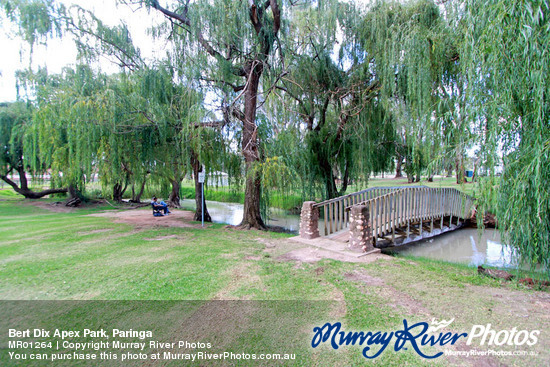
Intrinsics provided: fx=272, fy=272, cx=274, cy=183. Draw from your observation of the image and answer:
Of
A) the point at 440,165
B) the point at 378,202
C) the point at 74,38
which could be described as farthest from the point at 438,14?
the point at 74,38

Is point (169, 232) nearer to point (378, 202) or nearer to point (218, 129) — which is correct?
point (218, 129)

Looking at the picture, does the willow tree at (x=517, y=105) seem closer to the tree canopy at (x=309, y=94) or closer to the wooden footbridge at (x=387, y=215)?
the tree canopy at (x=309, y=94)

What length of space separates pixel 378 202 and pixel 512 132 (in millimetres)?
3917

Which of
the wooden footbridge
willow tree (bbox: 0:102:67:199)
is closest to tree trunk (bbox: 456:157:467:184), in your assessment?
the wooden footbridge

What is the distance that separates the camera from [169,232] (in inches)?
324

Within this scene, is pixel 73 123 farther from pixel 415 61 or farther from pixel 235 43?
pixel 415 61

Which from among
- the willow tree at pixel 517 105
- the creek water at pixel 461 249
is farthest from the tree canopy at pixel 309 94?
the creek water at pixel 461 249

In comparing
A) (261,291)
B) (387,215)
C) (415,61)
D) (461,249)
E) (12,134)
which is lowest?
(461,249)

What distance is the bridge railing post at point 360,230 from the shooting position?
5973mm

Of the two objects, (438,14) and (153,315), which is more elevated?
(438,14)

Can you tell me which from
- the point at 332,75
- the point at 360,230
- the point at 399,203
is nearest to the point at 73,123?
the point at 360,230

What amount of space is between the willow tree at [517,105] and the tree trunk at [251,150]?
5501 mm

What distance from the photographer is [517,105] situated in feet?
12.4

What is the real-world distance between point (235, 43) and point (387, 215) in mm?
6613
